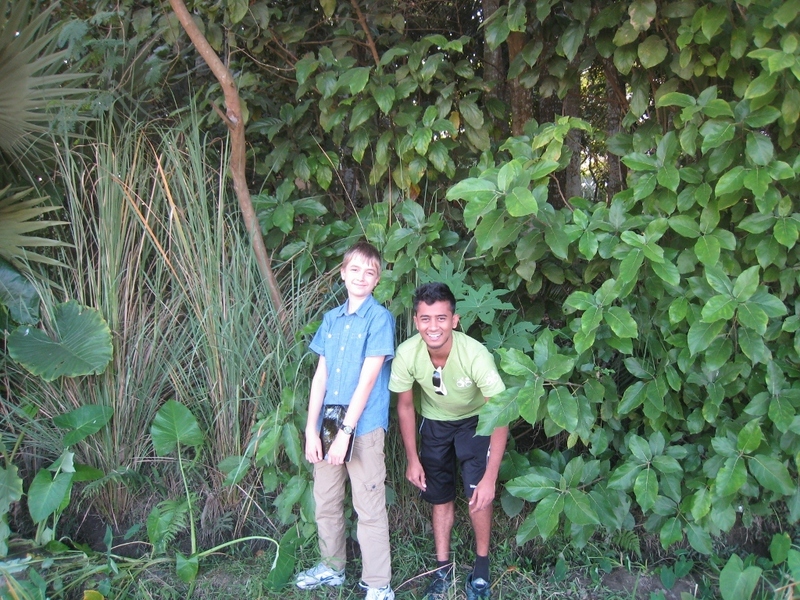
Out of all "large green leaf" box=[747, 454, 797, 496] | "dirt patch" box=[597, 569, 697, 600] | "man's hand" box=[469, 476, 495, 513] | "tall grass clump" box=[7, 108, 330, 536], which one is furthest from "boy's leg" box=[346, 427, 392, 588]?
"large green leaf" box=[747, 454, 797, 496]

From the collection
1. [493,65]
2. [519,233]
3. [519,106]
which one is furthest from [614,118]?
[519,233]

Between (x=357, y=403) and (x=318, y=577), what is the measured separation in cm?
84

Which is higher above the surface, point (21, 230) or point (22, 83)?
point (22, 83)

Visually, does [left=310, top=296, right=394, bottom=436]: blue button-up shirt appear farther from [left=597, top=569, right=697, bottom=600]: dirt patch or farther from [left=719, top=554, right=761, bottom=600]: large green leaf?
[left=719, top=554, right=761, bottom=600]: large green leaf

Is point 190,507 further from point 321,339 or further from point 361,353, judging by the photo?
point 361,353

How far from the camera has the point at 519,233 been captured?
2.82m

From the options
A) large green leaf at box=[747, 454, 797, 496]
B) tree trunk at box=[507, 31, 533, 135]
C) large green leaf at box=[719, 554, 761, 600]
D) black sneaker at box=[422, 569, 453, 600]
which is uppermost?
tree trunk at box=[507, 31, 533, 135]

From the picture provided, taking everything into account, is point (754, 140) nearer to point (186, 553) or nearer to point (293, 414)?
point (293, 414)

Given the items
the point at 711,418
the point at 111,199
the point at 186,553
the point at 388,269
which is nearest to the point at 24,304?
the point at 111,199

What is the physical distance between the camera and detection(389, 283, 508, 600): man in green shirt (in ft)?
8.59

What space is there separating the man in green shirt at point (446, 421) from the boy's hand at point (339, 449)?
299 mm

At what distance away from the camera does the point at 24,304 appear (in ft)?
10.7

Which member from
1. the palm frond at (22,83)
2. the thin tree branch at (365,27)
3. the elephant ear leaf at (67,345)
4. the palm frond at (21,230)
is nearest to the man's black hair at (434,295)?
the thin tree branch at (365,27)

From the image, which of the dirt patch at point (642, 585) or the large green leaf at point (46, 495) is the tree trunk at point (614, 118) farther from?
the large green leaf at point (46, 495)
